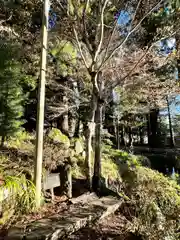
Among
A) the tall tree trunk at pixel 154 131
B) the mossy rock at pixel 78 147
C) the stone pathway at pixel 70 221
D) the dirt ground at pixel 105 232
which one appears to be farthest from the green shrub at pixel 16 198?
the tall tree trunk at pixel 154 131

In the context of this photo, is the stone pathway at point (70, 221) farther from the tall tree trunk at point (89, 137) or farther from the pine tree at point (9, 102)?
the pine tree at point (9, 102)

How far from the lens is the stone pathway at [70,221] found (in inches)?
100.0

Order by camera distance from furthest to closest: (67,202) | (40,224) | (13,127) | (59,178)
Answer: (13,127), (59,178), (67,202), (40,224)

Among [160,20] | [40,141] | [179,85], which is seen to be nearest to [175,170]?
[179,85]

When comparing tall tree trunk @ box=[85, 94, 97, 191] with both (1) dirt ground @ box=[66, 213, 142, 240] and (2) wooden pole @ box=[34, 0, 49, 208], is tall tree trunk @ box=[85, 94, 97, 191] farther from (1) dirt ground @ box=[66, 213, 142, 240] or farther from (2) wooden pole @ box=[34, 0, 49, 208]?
(2) wooden pole @ box=[34, 0, 49, 208]

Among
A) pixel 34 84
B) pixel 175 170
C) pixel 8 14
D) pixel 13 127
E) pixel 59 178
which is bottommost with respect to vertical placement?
pixel 175 170

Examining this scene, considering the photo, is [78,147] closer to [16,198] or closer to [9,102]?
[9,102]

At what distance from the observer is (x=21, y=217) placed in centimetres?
308

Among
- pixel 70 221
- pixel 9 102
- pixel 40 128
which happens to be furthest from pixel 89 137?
pixel 9 102

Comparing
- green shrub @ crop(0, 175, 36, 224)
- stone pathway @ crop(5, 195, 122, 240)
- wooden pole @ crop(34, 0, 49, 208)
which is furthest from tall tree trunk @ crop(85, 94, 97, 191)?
green shrub @ crop(0, 175, 36, 224)

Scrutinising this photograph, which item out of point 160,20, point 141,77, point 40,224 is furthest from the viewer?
point 160,20

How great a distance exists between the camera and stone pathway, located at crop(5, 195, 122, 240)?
2539 millimetres

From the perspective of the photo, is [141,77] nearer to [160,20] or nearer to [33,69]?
[33,69]

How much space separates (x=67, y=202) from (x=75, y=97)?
348 cm
